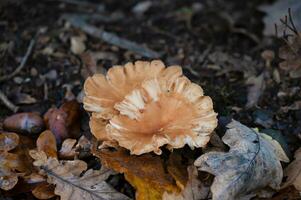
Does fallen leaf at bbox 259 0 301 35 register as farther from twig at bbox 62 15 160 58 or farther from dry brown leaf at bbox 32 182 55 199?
dry brown leaf at bbox 32 182 55 199

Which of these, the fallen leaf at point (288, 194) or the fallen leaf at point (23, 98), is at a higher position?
→ the fallen leaf at point (23, 98)

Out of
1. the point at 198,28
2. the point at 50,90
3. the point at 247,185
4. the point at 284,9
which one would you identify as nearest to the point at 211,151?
the point at 247,185

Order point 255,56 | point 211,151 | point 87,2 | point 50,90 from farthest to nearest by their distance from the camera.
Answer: point 87,2, point 255,56, point 50,90, point 211,151

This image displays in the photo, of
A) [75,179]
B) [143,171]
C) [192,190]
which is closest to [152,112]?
[143,171]

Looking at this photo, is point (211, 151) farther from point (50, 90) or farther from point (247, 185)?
point (50, 90)

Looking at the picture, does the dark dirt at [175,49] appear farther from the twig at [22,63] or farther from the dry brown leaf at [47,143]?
the dry brown leaf at [47,143]

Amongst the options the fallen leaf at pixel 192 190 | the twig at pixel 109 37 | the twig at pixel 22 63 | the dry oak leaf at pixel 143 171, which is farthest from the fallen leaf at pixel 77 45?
the fallen leaf at pixel 192 190
